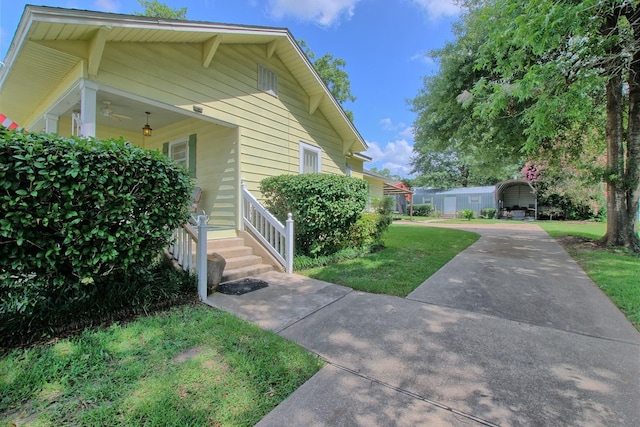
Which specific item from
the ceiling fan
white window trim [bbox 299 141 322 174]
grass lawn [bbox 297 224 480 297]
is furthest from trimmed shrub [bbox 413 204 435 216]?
the ceiling fan

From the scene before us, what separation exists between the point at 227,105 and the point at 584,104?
7.07 m

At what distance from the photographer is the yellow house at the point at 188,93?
13.7ft

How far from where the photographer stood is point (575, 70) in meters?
5.79

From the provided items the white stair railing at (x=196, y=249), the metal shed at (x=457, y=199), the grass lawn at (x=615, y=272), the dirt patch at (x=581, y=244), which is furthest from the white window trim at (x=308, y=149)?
the metal shed at (x=457, y=199)

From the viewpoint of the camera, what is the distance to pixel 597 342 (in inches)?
112

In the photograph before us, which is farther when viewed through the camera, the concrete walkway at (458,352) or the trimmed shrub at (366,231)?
the trimmed shrub at (366,231)

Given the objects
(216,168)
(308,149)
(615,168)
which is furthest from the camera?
(308,149)

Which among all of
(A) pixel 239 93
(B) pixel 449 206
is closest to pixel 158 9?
(A) pixel 239 93

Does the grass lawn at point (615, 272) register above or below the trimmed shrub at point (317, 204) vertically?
below

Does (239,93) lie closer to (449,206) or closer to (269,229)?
(269,229)

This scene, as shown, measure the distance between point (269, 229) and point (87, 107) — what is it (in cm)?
358

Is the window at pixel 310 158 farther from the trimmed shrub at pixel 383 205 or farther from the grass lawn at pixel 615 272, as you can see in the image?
the grass lawn at pixel 615 272

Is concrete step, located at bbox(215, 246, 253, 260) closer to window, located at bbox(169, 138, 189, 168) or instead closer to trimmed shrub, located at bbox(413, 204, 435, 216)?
window, located at bbox(169, 138, 189, 168)

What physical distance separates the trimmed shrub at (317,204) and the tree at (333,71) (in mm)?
14843
